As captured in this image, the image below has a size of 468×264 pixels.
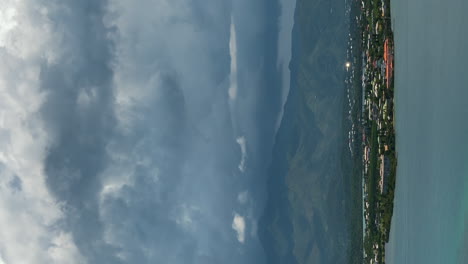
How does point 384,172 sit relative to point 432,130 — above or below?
above

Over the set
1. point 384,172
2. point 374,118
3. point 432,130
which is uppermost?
point 374,118

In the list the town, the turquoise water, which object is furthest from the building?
the turquoise water

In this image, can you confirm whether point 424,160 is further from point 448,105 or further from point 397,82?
point 397,82

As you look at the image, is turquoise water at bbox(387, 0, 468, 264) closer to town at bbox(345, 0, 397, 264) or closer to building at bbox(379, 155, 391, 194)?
town at bbox(345, 0, 397, 264)

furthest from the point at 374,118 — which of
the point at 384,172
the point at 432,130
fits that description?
the point at 432,130

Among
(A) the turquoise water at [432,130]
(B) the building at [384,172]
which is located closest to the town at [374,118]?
(B) the building at [384,172]

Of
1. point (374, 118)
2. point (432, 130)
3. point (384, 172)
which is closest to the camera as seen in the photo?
point (432, 130)

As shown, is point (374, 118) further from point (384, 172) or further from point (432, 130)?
point (432, 130)

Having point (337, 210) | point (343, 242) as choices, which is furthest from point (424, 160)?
point (337, 210)

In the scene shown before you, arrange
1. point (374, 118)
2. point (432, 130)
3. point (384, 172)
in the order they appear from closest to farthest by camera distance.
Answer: point (432, 130), point (384, 172), point (374, 118)
